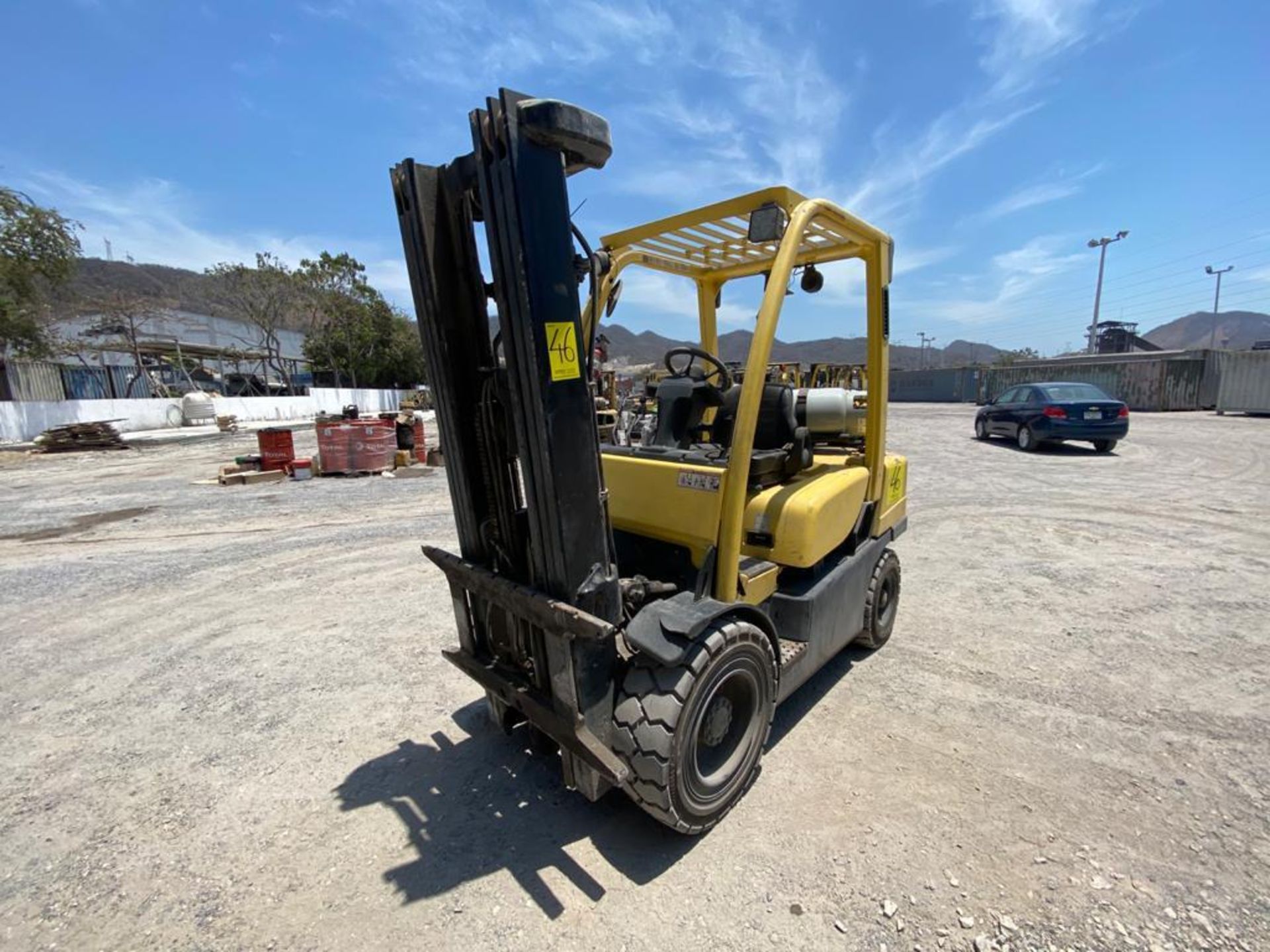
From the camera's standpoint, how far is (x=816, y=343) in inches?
3812

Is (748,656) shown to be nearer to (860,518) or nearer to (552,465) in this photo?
(552,465)

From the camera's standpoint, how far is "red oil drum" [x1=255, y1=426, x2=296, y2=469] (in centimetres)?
1197

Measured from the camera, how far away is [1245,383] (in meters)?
21.1

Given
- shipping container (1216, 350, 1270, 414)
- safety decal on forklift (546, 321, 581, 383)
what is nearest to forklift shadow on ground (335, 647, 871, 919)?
safety decal on forklift (546, 321, 581, 383)

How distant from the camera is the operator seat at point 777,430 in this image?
10.8ft

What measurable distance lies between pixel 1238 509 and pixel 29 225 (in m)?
29.6

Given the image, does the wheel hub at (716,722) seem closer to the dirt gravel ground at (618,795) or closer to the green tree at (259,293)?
the dirt gravel ground at (618,795)

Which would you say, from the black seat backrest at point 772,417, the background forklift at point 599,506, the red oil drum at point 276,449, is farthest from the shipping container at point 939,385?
the background forklift at point 599,506

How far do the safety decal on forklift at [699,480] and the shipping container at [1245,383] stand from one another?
27788 mm

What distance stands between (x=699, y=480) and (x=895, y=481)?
232cm

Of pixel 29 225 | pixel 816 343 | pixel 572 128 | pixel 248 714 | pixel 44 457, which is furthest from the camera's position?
pixel 816 343

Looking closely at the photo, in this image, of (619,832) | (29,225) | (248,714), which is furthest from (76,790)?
(29,225)

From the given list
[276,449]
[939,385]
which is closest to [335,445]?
[276,449]

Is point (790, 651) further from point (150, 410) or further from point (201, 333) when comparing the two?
point (201, 333)
